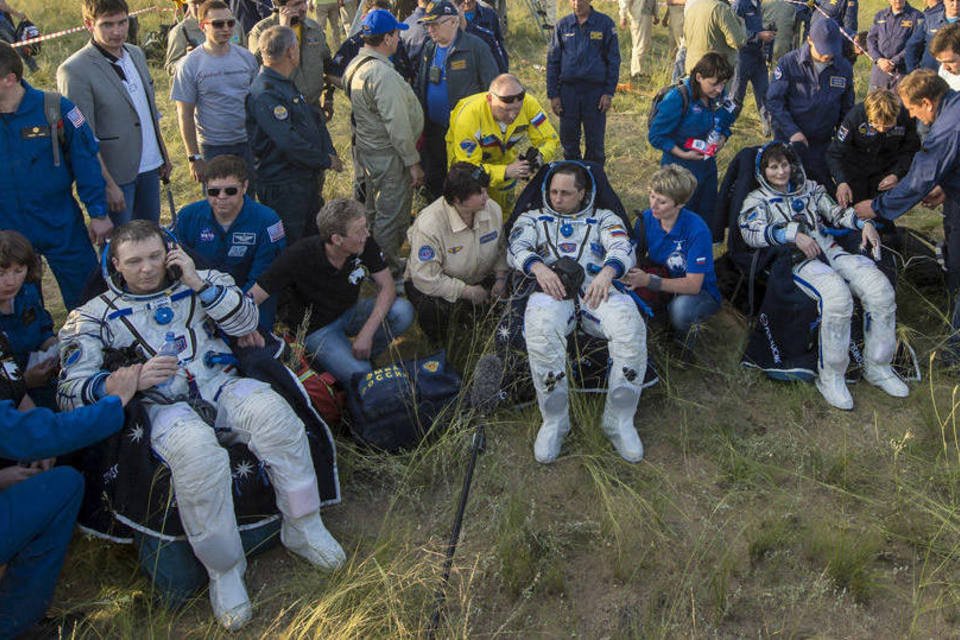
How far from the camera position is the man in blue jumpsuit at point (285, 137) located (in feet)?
16.4

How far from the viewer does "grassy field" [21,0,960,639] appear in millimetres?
3176

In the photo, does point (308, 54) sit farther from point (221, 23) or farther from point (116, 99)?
point (116, 99)

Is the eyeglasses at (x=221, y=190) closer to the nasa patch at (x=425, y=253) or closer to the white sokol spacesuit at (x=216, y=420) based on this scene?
the white sokol spacesuit at (x=216, y=420)

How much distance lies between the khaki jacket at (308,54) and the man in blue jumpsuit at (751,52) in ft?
13.8

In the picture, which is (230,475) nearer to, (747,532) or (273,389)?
(273,389)

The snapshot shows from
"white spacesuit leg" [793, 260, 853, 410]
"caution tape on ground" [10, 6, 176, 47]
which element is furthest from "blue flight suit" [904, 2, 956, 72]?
"caution tape on ground" [10, 6, 176, 47]

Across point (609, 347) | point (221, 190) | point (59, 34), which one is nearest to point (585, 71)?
point (609, 347)

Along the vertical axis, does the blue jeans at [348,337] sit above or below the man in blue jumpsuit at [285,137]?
below

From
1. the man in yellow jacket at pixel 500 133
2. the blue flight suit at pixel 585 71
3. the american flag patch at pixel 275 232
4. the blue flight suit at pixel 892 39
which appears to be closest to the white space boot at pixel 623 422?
the man in yellow jacket at pixel 500 133

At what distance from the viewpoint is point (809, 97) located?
19.8 ft

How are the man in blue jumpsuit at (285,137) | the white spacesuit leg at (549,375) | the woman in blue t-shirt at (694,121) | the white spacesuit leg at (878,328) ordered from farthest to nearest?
the woman in blue t-shirt at (694,121) → the man in blue jumpsuit at (285,137) → the white spacesuit leg at (878,328) → the white spacesuit leg at (549,375)

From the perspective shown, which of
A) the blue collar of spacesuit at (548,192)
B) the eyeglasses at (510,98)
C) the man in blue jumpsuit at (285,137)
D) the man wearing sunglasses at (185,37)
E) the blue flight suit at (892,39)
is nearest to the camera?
the blue collar of spacesuit at (548,192)

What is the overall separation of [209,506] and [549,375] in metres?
1.68

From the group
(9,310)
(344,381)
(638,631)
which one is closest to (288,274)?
(344,381)
